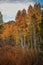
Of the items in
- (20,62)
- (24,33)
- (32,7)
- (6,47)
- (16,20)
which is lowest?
(20,62)

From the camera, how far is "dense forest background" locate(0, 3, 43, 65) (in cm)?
234

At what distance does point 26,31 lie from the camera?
2.36 metres

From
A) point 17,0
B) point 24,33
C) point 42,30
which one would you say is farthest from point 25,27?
point 17,0

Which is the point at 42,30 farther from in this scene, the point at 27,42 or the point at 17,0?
the point at 17,0

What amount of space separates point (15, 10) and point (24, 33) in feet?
1.14

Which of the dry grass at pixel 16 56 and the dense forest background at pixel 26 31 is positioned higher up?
the dense forest background at pixel 26 31

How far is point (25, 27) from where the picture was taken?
2.38 m

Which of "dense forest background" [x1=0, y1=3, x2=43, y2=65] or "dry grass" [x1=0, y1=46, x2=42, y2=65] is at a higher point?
"dense forest background" [x1=0, y1=3, x2=43, y2=65]

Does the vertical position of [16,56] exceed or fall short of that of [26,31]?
it falls short

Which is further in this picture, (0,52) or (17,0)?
(17,0)

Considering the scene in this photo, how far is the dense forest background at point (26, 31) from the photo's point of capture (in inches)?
92.0

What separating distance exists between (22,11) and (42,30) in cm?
37

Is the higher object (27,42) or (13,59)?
(27,42)

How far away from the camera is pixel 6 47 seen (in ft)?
7.78
